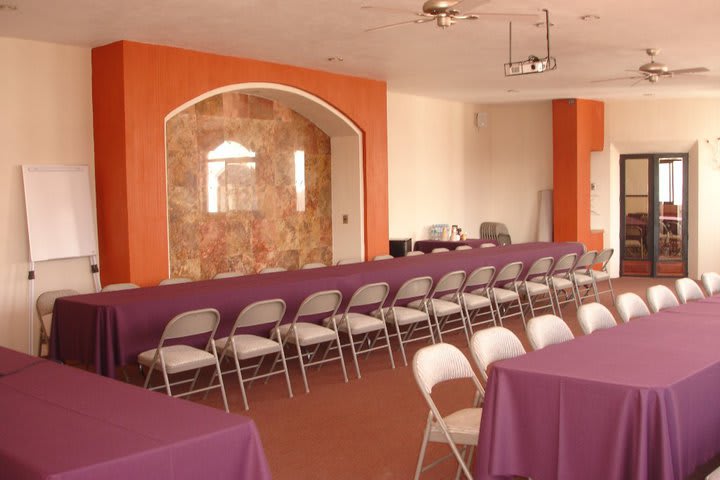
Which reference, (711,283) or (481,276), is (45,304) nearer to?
(481,276)

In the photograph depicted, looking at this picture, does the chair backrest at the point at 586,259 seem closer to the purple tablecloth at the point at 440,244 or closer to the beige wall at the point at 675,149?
the purple tablecloth at the point at 440,244

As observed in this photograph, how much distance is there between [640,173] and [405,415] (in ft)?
30.9

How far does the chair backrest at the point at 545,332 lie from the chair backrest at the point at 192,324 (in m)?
2.10

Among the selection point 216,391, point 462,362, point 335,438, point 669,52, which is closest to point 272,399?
point 216,391

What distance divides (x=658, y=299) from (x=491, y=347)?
228cm

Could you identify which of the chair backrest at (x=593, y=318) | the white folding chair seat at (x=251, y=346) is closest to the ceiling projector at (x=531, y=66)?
the chair backrest at (x=593, y=318)

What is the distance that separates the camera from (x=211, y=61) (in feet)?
26.2

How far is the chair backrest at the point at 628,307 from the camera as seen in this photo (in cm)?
523

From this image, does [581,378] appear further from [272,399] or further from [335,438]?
[272,399]

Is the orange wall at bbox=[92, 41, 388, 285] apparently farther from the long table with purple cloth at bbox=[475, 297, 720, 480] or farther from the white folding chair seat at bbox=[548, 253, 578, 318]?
the long table with purple cloth at bbox=[475, 297, 720, 480]

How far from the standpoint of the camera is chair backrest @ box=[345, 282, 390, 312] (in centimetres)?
621

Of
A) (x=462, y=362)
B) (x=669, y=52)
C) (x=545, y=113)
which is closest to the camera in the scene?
(x=462, y=362)

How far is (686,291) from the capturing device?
21.1ft

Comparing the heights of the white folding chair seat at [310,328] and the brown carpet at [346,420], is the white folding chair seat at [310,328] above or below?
above
